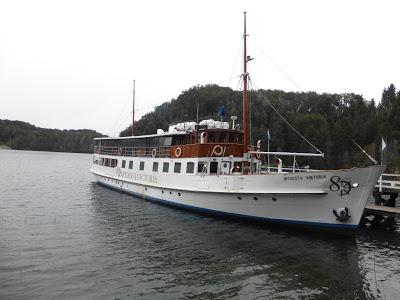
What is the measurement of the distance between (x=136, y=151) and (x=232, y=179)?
13.7 m

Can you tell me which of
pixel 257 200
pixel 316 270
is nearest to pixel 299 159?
pixel 257 200

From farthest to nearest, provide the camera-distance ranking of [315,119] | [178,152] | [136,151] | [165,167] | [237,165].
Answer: [315,119] < [136,151] < [165,167] < [178,152] < [237,165]

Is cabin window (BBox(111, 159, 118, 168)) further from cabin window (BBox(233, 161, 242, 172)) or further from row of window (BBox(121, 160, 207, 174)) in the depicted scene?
cabin window (BBox(233, 161, 242, 172))

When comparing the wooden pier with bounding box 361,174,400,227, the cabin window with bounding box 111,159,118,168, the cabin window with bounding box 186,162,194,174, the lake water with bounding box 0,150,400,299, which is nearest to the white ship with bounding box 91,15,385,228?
the cabin window with bounding box 186,162,194,174

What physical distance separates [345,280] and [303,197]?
5949 mm

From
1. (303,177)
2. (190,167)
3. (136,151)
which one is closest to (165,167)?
(190,167)

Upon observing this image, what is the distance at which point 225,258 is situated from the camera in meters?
15.4

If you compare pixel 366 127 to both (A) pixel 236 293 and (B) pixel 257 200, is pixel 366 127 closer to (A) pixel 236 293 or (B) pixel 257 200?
(B) pixel 257 200

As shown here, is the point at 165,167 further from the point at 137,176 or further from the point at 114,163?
the point at 114,163

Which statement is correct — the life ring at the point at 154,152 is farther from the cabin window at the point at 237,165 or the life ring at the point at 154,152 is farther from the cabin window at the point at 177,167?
the cabin window at the point at 237,165

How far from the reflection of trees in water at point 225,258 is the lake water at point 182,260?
4 cm

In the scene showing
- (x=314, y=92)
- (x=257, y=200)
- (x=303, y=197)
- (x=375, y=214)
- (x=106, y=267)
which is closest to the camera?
(x=106, y=267)

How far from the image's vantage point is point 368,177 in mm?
17641

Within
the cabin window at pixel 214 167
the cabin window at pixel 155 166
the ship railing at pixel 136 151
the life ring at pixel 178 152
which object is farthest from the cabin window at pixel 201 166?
the cabin window at pixel 155 166
